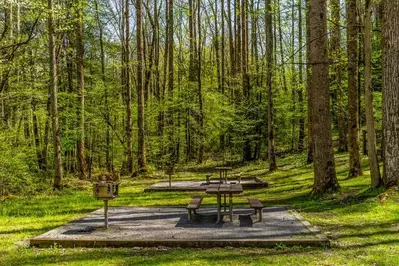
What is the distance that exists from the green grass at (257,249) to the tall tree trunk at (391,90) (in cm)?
55

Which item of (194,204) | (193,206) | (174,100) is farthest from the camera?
(174,100)

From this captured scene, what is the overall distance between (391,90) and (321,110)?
159 cm

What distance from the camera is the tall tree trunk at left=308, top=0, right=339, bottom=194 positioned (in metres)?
9.40

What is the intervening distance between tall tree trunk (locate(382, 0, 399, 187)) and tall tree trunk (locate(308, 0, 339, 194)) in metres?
1.27

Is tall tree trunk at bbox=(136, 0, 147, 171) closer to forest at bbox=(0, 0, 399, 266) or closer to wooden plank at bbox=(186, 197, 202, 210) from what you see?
forest at bbox=(0, 0, 399, 266)

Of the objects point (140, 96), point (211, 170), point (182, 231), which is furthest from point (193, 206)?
point (211, 170)

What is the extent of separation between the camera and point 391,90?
841 centimetres

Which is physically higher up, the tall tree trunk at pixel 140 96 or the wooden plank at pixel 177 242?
the tall tree trunk at pixel 140 96

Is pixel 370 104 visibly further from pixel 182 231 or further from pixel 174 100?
pixel 174 100

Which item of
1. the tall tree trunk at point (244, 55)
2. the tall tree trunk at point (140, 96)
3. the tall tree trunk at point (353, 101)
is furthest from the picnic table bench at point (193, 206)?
the tall tree trunk at point (244, 55)

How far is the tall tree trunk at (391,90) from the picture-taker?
27.2 ft

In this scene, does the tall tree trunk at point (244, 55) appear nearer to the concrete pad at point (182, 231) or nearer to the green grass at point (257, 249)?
the green grass at point (257, 249)

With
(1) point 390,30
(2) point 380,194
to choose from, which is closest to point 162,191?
(2) point 380,194

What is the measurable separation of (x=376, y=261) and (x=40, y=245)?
4.52 m
